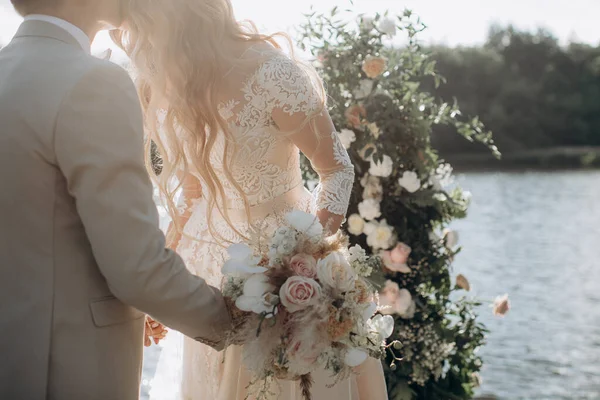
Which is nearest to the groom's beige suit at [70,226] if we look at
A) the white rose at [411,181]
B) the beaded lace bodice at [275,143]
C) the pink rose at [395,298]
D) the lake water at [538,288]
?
the beaded lace bodice at [275,143]

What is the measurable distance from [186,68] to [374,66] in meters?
1.89

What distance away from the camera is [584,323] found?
27.1 feet

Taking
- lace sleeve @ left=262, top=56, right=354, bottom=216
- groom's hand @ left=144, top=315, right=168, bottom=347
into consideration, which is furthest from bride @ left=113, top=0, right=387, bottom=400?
groom's hand @ left=144, top=315, right=168, bottom=347

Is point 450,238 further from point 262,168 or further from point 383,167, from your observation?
point 262,168

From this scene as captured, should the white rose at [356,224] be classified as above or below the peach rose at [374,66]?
below

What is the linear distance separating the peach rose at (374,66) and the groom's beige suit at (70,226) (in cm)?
236

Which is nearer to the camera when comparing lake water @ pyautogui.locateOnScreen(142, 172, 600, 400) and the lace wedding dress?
the lace wedding dress

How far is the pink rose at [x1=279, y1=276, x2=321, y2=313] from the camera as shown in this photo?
1.66 m

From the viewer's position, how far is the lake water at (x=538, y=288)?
614 centimetres

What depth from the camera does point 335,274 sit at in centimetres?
172

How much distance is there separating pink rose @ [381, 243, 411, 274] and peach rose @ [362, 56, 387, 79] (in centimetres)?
86

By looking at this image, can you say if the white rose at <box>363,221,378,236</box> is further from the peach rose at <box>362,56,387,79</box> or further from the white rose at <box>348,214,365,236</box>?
the peach rose at <box>362,56,387,79</box>

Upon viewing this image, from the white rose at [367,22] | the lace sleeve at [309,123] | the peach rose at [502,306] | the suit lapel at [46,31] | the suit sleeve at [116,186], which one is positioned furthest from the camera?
the peach rose at [502,306]

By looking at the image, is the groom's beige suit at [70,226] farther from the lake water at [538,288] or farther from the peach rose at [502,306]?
the lake water at [538,288]
